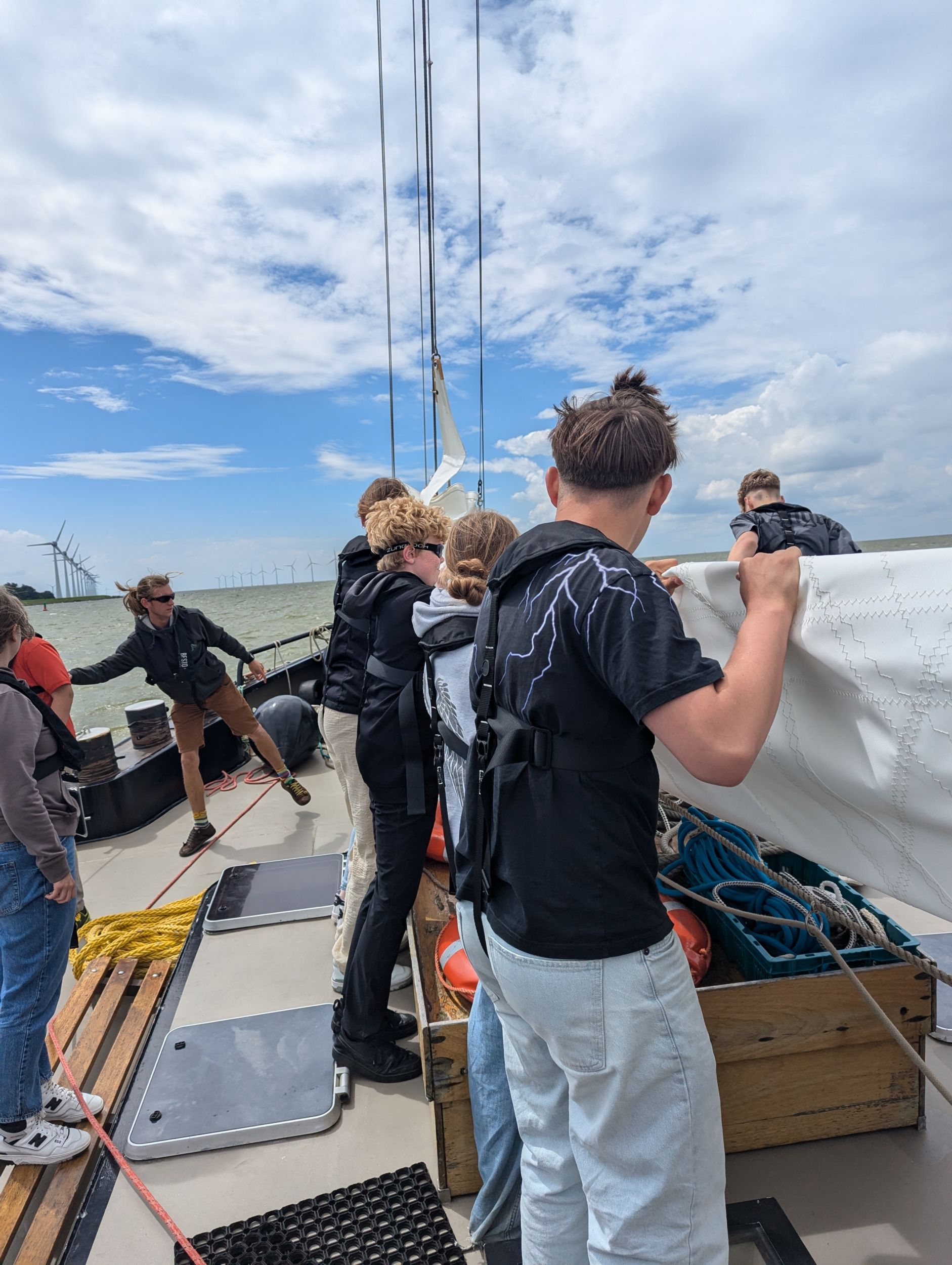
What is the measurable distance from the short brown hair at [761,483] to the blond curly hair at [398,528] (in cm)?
191

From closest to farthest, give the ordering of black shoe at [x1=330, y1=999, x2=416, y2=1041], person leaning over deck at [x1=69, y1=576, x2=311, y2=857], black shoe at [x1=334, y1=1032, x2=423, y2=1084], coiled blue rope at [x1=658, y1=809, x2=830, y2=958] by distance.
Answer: coiled blue rope at [x1=658, y1=809, x2=830, y2=958] < black shoe at [x1=334, y1=1032, x2=423, y2=1084] < black shoe at [x1=330, y1=999, x2=416, y2=1041] < person leaning over deck at [x1=69, y1=576, x2=311, y2=857]

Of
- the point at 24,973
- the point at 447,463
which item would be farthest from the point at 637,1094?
the point at 447,463

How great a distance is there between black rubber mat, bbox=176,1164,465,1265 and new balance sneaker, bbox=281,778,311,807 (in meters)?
2.99

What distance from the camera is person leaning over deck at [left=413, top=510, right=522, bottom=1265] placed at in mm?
1551

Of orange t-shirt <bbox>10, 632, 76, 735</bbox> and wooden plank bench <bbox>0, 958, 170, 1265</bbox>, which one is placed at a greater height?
orange t-shirt <bbox>10, 632, 76, 735</bbox>

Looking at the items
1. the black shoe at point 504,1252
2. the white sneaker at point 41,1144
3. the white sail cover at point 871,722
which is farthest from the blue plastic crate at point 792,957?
the white sneaker at point 41,1144

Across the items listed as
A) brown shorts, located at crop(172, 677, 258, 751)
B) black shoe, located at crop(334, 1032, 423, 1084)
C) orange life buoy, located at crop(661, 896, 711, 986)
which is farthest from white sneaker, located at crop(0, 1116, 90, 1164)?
brown shorts, located at crop(172, 677, 258, 751)

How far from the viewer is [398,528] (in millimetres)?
2197

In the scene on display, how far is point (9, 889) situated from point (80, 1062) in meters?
0.93

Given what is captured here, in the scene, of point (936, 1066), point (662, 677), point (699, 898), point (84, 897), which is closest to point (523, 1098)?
point (699, 898)

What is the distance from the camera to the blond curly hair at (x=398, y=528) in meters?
2.20

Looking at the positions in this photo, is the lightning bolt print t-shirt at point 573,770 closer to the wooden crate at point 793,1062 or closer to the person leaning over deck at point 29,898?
the wooden crate at point 793,1062

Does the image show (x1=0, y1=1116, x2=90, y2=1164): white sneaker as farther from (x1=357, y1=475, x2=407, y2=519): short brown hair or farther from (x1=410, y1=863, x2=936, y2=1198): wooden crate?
(x1=357, y1=475, x2=407, y2=519): short brown hair

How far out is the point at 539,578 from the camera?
1053mm
